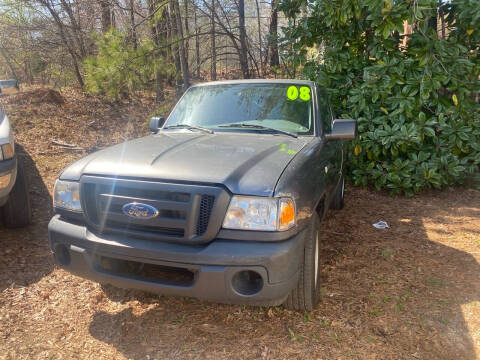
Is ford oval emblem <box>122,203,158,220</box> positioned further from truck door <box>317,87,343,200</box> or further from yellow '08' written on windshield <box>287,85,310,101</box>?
yellow '08' written on windshield <box>287,85,310,101</box>

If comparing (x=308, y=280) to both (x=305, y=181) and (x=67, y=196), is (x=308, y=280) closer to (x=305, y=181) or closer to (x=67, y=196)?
(x=305, y=181)

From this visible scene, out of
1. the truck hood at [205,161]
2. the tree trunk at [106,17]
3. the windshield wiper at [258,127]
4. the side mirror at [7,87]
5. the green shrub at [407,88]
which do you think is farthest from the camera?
the tree trunk at [106,17]

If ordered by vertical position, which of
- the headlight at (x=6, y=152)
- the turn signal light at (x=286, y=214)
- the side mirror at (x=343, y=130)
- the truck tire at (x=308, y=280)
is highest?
the side mirror at (x=343, y=130)

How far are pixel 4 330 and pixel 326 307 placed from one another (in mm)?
2248

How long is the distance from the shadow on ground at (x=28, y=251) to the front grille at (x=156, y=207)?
144 cm

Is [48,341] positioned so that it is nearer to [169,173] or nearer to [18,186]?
[169,173]

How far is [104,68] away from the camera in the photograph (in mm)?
6770

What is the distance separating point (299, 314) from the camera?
109 inches

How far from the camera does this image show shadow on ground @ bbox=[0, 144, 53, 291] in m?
3.34

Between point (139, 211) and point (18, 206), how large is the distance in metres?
2.54

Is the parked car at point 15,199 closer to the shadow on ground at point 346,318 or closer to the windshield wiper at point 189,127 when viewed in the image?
the windshield wiper at point 189,127

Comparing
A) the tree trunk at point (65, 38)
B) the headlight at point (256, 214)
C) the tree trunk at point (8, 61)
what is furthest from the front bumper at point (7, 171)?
the tree trunk at point (8, 61)

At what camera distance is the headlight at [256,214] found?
2139 mm

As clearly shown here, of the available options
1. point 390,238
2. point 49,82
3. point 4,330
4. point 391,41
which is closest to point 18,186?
point 4,330
